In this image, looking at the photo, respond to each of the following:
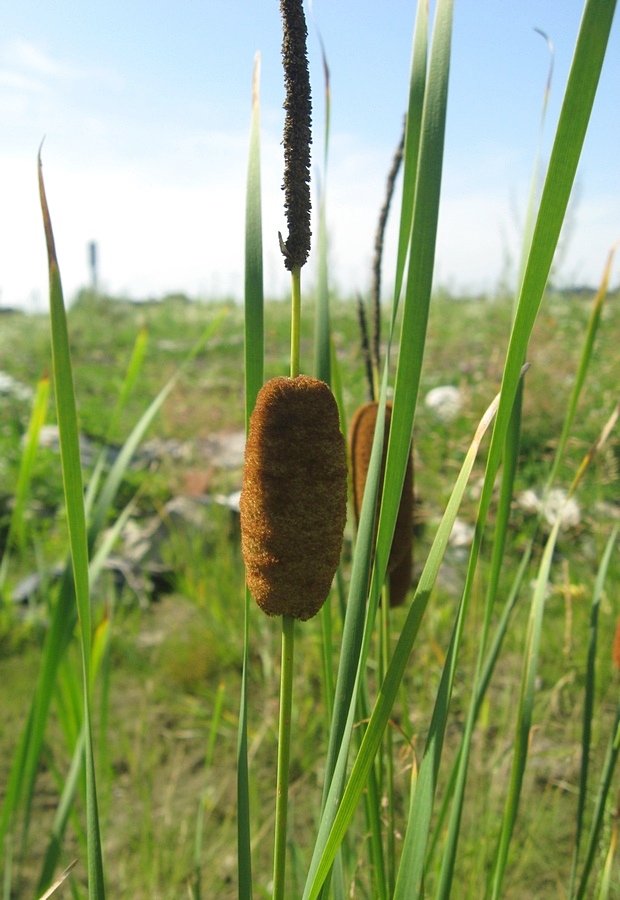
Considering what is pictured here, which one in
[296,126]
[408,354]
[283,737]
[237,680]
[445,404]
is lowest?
[237,680]

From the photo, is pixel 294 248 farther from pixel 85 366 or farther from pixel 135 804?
pixel 85 366

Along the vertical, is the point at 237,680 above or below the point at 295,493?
below

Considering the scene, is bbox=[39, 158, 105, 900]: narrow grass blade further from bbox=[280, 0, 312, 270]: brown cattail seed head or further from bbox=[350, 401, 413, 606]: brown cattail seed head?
bbox=[350, 401, 413, 606]: brown cattail seed head

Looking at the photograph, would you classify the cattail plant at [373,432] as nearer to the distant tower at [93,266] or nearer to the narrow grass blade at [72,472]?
the narrow grass blade at [72,472]

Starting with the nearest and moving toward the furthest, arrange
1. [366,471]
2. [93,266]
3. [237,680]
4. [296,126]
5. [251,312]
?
[296,126]
[251,312]
[366,471]
[237,680]
[93,266]

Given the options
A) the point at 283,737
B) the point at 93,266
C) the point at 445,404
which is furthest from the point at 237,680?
the point at 93,266

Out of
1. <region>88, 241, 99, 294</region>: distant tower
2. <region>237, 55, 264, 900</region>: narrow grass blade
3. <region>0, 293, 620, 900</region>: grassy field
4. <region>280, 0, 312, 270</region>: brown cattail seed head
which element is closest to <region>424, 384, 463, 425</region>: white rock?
<region>0, 293, 620, 900</region>: grassy field

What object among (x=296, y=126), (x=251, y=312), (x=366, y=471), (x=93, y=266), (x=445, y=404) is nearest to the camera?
(x=296, y=126)

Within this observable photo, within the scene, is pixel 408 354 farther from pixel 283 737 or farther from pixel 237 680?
pixel 237 680
